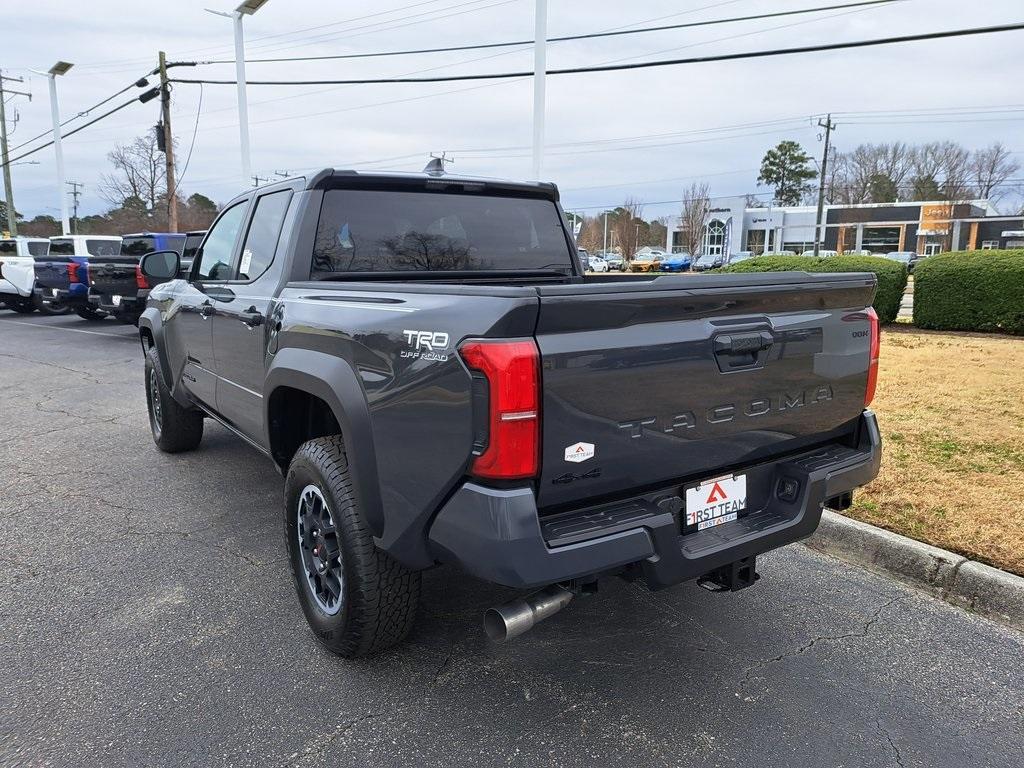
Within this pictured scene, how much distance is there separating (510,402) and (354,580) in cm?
109

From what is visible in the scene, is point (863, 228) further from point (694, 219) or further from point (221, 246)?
point (221, 246)

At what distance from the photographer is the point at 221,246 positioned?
4.64m

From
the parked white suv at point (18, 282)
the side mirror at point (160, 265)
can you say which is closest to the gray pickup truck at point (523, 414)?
the side mirror at point (160, 265)

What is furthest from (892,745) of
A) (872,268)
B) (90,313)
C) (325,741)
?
(90,313)

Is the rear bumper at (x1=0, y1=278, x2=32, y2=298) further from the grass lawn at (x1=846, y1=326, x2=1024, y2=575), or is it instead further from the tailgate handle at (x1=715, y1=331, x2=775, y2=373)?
the tailgate handle at (x1=715, y1=331, x2=775, y2=373)

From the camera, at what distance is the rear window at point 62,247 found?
19562 millimetres

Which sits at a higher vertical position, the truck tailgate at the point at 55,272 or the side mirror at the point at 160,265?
the side mirror at the point at 160,265

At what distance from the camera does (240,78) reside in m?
17.9

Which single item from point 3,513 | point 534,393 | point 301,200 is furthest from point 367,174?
point 3,513

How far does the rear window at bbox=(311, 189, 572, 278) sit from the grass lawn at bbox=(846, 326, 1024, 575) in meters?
2.45

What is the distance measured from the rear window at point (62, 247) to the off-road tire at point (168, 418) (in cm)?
1632

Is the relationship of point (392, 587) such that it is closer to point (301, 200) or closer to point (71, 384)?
point (301, 200)

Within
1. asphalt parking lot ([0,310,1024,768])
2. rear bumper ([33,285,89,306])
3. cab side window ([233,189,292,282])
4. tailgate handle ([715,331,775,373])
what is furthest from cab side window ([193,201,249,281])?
rear bumper ([33,285,89,306])

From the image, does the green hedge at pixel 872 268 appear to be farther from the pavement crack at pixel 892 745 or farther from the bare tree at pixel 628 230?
the bare tree at pixel 628 230
